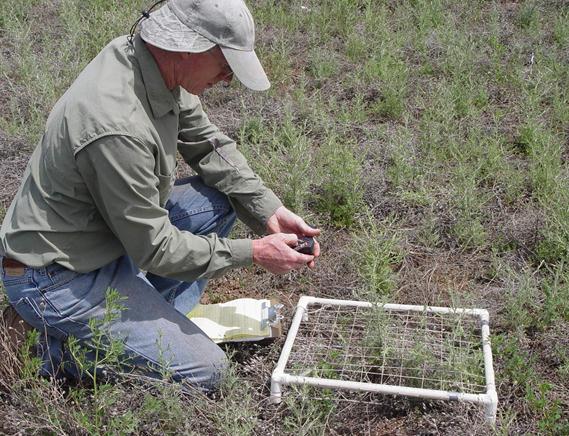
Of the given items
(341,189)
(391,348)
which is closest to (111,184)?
(391,348)

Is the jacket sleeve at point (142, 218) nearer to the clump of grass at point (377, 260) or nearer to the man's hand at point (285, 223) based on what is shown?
the man's hand at point (285, 223)

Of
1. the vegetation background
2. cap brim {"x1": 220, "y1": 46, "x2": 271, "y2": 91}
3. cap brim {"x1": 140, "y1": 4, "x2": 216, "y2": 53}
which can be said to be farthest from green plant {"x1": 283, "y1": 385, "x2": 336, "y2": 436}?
cap brim {"x1": 140, "y1": 4, "x2": 216, "y2": 53}

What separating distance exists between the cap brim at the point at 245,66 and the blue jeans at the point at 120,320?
81 cm

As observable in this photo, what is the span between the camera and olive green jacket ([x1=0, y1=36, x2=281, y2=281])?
2432 mm

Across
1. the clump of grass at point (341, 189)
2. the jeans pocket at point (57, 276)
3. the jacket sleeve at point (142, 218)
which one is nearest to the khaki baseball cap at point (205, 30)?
the jacket sleeve at point (142, 218)

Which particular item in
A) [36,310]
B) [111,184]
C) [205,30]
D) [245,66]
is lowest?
[36,310]

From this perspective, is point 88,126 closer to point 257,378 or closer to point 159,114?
point 159,114

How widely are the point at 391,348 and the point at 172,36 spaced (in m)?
1.37

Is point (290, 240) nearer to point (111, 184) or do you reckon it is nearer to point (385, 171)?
point (111, 184)

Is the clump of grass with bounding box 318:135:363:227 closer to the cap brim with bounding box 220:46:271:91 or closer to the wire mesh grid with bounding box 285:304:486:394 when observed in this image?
the wire mesh grid with bounding box 285:304:486:394

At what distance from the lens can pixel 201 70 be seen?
255 cm

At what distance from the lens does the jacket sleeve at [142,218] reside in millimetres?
2424

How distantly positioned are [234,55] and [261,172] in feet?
5.50

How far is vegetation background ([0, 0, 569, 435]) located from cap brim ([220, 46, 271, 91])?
39.8 inches
